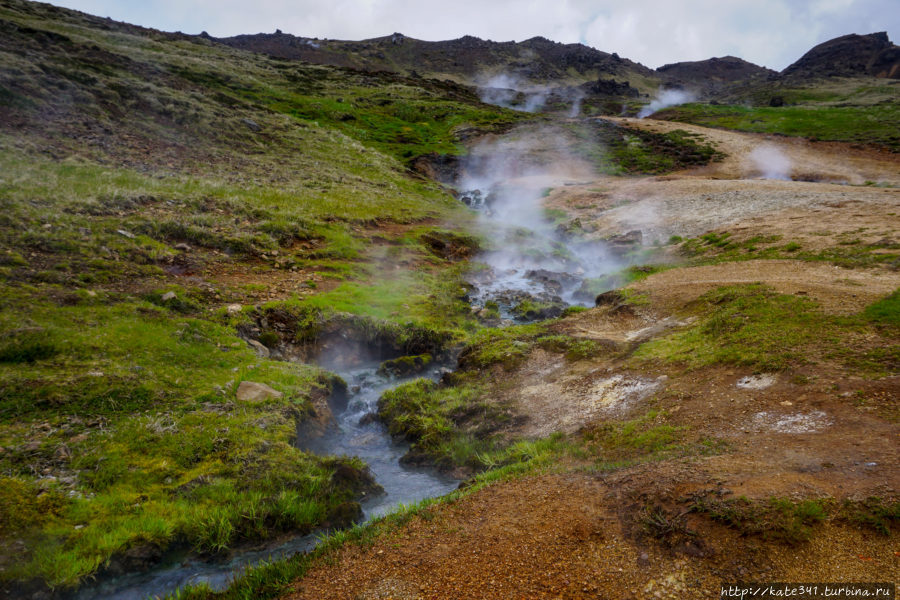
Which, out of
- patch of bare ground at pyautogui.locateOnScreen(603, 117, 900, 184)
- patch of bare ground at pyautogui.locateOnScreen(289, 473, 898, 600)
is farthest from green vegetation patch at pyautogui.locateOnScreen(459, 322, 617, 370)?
patch of bare ground at pyautogui.locateOnScreen(603, 117, 900, 184)

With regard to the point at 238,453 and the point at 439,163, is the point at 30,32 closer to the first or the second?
the point at 439,163

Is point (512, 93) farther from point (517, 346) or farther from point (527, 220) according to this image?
point (517, 346)

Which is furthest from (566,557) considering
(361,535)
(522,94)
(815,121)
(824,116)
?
(522,94)

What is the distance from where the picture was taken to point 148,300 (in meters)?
13.1

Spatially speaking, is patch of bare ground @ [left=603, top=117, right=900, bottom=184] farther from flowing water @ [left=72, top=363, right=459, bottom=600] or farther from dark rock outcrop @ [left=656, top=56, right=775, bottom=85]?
dark rock outcrop @ [left=656, top=56, right=775, bottom=85]

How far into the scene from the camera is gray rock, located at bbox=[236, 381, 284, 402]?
1055 centimetres

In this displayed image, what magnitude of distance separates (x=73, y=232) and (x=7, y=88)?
71.0 feet

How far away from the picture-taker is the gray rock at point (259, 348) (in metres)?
13.3

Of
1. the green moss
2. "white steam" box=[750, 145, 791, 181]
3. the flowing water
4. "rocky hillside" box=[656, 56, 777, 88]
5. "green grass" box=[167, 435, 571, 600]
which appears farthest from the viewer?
"rocky hillside" box=[656, 56, 777, 88]

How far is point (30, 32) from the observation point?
38.7m

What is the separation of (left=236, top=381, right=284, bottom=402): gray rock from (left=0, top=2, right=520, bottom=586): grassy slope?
29cm

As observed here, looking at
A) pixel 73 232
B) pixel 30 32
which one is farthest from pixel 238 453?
pixel 30 32

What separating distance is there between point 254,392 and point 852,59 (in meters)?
160

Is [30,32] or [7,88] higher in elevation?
[30,32]
